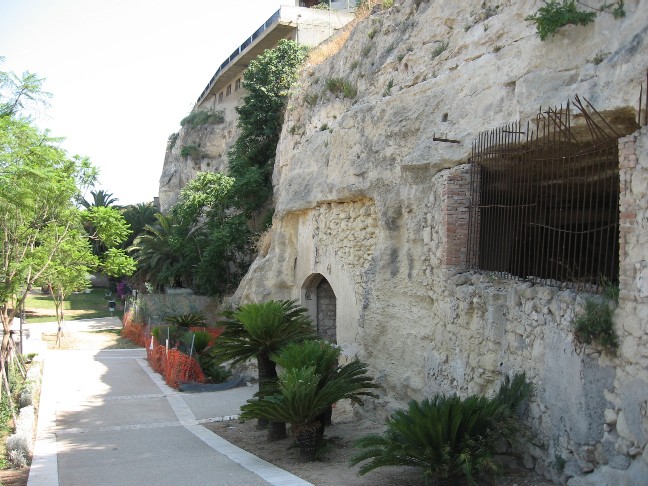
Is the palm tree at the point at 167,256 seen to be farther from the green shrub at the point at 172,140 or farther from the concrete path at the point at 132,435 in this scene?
the concrete path at the point at 132,435

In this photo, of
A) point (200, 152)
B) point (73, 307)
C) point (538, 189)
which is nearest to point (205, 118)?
point (200, 152)

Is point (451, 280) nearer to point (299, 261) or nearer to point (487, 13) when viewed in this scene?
point (487, 13)

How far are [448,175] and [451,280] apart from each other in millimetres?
1446

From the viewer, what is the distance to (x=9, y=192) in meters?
10.3

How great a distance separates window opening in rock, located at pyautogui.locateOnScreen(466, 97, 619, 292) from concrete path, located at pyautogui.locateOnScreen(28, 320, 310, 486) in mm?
3813

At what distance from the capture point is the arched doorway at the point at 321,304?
1573 cm

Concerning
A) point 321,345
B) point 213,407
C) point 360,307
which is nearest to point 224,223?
point 213,407

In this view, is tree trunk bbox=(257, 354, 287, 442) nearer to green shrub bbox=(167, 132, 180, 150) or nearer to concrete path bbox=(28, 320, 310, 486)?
concrete path bbox=(28, 320, 310, 486)

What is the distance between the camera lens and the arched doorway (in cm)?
1573

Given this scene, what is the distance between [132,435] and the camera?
11148mm

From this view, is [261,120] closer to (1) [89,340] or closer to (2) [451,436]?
(1) [89,340]

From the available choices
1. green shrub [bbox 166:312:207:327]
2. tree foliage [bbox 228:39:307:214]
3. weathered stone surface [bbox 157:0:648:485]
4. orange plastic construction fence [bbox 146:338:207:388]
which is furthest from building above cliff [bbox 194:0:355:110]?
orange plastic construction fence [bbox 146:338:207:388]

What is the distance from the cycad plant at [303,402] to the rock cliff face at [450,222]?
1.43 m

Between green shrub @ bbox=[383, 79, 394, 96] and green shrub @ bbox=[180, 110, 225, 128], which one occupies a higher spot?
green shrub @ bbox=[180, 110, 225, 128]
